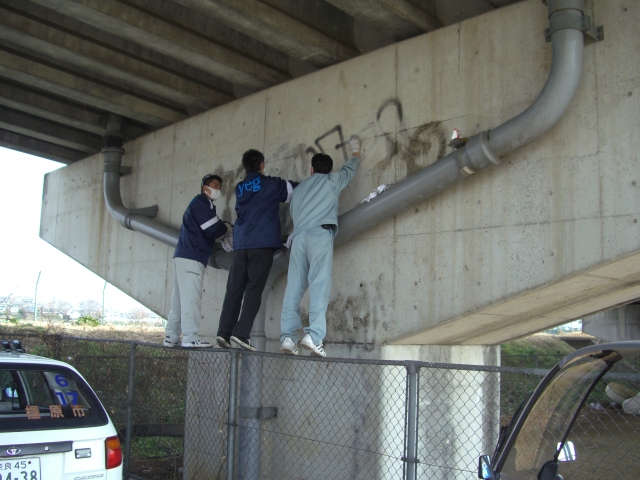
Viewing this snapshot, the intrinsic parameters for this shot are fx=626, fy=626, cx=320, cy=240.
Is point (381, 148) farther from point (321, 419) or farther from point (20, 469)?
point (20, 469)

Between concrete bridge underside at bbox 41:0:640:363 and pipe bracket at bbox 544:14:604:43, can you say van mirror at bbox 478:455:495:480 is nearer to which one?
concrete bridge underside at bbox 41:0:640:363

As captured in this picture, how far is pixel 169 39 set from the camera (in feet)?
20.4

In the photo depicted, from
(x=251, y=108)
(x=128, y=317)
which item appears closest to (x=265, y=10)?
(x=251, y=108)

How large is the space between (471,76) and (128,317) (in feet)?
78.1

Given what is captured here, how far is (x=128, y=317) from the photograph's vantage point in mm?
26688

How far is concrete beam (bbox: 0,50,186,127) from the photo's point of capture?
23.2ft

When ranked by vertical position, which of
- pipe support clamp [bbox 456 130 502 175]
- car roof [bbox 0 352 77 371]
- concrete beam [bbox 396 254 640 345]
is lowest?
car roof [bbox 0 352 77 371]

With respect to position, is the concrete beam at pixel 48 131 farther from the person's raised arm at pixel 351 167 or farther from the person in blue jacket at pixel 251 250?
the person's raised arm at pixel 351 167

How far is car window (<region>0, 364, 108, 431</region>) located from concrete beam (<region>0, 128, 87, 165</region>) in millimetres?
6206

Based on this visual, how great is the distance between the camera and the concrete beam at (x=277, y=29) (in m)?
5.62

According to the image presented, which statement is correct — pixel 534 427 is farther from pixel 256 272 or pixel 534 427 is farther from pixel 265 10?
pixel 265 10

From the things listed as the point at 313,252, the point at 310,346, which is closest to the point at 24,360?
the point at 310,346

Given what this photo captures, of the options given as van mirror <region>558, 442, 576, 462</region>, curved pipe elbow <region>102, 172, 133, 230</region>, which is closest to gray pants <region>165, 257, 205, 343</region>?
curved pipe elbow <region>102, 172, 133, 230</region>

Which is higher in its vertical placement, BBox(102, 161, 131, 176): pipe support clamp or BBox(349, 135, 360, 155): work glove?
BBox(102, 161, 131, 176): pipe support clamp
